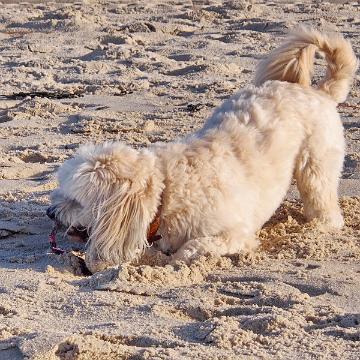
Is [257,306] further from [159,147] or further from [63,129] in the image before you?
[63,129]

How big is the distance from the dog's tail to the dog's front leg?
4.34 feet

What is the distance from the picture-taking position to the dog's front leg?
5031 millimetres

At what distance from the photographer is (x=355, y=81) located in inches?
389

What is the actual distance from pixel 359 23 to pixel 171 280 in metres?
9.73

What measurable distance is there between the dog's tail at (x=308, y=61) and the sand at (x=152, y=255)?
0.83 m

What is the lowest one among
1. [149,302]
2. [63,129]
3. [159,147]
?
[63,129]

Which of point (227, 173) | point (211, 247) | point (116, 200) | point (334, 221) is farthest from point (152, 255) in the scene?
point (334, 221)

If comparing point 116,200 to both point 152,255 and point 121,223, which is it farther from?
point 152,255

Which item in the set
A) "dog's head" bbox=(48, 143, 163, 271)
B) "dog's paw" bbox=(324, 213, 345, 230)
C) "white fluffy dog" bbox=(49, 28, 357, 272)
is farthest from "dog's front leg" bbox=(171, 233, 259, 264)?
"dog's paw" bbox=(324, 213, 345, 230)

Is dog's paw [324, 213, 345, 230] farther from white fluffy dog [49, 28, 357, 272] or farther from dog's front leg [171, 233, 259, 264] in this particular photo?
dog's front leg [171, 233, 259, 264]

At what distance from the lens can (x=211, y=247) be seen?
16.7ft

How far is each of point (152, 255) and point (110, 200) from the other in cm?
49

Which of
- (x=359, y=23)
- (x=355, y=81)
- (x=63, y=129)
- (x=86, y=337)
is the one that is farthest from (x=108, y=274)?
(x=359, y=23)

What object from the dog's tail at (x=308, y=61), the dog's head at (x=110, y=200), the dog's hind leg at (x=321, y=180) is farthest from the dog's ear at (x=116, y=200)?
the dog's tail at (x=308, y=61)
